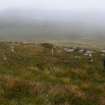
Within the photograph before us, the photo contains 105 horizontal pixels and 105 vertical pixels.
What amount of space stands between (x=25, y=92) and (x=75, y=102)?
1.87 meters

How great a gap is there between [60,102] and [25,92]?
127 centimetres

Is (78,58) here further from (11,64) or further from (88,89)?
(88,89)

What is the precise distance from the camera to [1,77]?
16234 millimetres

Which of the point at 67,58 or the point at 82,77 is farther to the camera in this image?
the point at 67,58

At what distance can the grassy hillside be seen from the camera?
14438 mm

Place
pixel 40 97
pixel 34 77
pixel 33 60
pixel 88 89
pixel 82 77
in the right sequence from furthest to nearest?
pixel 33 60 < pixel 82 77 < pixel 34 77 < pixel 88 89 < pixel 40 97

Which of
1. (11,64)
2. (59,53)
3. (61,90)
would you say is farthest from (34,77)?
(59,53)

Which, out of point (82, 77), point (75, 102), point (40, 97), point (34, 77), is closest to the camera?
point (40, 97)

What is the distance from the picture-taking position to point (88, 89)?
18359 millimetres

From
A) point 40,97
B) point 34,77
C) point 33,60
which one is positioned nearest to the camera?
point 40,97

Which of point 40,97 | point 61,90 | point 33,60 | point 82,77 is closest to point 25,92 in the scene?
point 40,97

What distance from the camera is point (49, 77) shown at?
66.8ft

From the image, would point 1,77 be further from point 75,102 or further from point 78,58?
point 78,58

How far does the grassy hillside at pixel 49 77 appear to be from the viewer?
1444 centimetres
